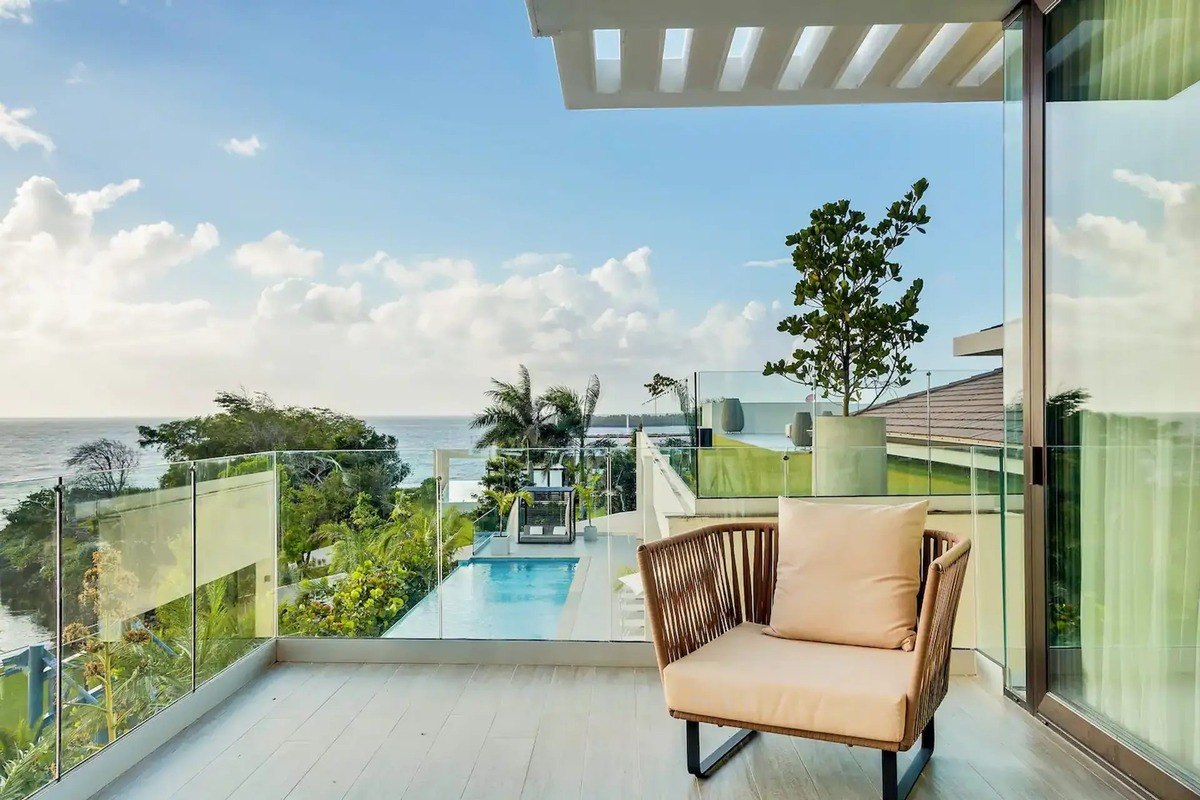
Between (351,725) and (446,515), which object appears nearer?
(351,725)

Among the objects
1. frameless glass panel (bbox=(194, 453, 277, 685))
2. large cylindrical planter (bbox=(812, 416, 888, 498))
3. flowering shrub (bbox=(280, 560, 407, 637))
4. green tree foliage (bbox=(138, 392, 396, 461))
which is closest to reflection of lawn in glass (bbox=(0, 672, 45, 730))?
frameless glass panel (bbox=(194, 453, 277, 685))

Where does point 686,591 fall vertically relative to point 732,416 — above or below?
below

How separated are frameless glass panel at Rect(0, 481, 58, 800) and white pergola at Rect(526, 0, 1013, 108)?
222 cm

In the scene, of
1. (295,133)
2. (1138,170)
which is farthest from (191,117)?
(1138,170)

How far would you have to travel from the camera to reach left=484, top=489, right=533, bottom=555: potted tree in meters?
3.54

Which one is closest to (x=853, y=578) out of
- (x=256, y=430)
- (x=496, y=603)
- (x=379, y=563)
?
(x=496, y=603)

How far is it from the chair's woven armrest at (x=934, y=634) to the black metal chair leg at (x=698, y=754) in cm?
60

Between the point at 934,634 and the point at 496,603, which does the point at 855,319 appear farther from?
the point at 496,603

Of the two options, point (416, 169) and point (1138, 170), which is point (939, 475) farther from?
point (416, 169)

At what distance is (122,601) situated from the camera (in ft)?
8.11

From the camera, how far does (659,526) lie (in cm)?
360

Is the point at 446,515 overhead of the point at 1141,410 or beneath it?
beneath

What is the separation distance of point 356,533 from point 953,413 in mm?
3236

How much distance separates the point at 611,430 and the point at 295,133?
1219 centimetres
